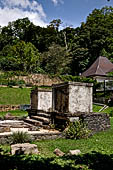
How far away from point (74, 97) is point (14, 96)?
16415 millimetres

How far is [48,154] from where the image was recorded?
6.07 meters

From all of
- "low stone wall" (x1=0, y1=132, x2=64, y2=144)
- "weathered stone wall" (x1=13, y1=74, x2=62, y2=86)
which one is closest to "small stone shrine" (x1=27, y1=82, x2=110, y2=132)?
"low stone wall" (x1=0, y1=132, x2=64, y2=144)

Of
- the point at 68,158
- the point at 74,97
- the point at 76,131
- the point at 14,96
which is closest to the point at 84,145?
the point at 76,131

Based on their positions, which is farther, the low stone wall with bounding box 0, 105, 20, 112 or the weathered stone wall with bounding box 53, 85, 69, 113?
the low stone wall with bounding box 0, 105, 20, 112

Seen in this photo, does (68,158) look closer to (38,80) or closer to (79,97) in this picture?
(79,97)

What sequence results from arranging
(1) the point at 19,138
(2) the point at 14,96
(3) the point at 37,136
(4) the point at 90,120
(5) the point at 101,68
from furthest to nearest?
(5) the point at 101,68 → (2) the point at 14,96 → (4) the point at 90,120 → (3) the point at 37,136 → (1) the point at 19,138

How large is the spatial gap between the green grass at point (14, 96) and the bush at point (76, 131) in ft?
48.8

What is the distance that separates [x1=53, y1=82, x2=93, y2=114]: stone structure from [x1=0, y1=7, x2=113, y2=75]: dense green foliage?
30643mm

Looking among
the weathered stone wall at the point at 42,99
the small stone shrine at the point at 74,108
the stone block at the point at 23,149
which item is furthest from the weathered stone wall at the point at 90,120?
the weathered stone wall at the point at 42,99

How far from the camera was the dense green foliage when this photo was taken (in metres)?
41.4

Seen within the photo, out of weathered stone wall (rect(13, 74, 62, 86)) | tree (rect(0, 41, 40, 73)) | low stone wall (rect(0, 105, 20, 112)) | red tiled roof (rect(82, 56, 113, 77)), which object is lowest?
low stone wall (rect(0, 105, 20, 112))

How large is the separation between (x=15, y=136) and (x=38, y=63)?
125 feet

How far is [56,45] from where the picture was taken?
43.9 m

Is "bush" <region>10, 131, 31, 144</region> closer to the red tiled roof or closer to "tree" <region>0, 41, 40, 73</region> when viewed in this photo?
the red tiled roof
